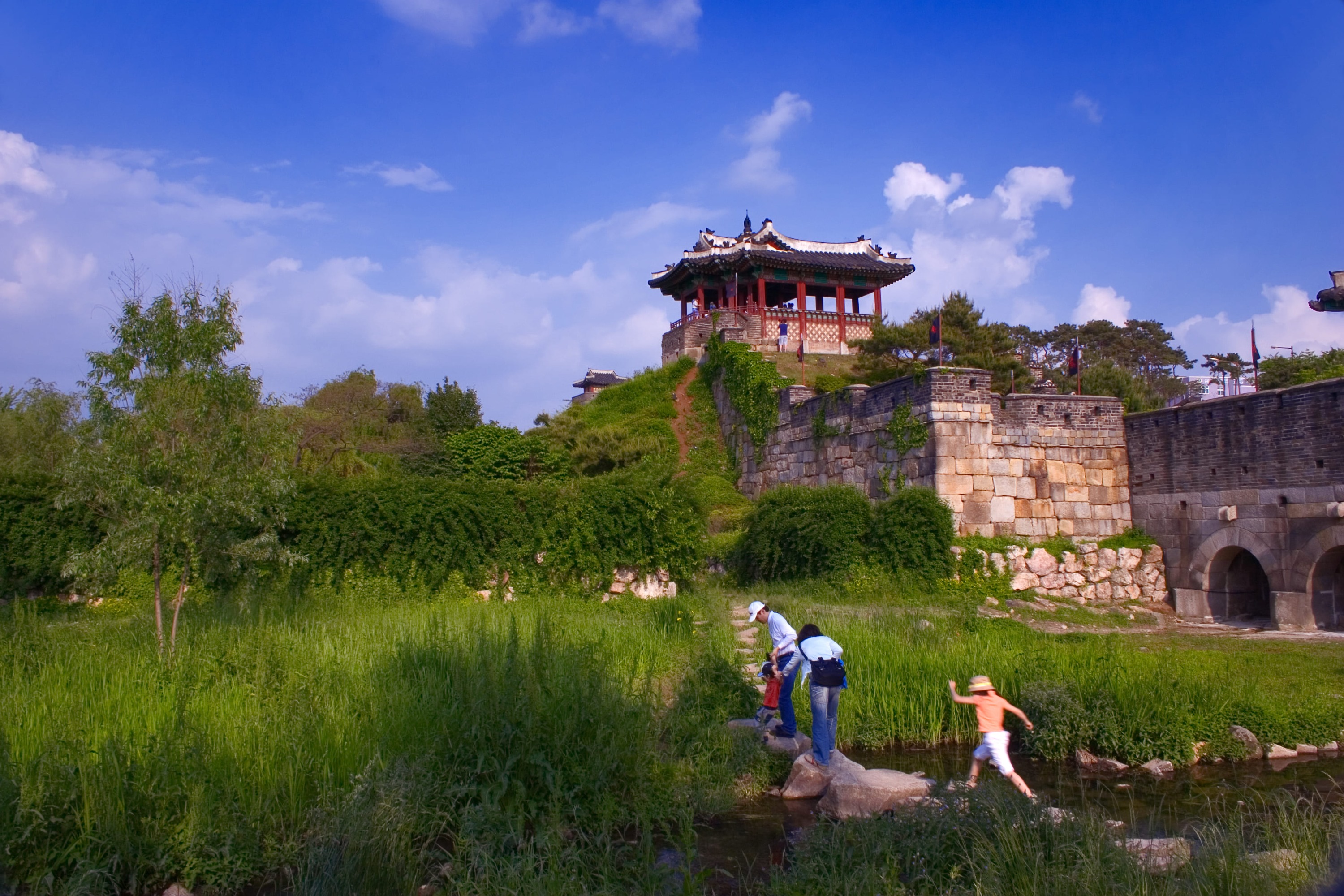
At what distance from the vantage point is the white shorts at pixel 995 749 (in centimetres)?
705

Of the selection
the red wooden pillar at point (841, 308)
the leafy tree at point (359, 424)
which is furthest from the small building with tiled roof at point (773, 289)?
the leafy tree at point (359, 424)

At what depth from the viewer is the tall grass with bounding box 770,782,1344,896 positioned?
4664mm

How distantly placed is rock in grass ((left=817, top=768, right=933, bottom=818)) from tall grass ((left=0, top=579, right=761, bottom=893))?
0.86 metres

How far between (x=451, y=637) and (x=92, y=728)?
363cm

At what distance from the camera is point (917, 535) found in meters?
16.3

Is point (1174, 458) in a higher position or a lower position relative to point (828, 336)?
lower

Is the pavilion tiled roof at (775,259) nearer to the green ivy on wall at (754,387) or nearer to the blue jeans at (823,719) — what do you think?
the green ivy on wall at (754,387)

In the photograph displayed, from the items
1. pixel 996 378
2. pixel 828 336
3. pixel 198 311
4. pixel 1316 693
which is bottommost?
pixel 1316 693

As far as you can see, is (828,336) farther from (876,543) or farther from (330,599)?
(330,599)

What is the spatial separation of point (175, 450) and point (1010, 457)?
13752mm

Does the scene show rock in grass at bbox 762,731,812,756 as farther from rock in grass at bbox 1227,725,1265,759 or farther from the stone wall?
the stone wall

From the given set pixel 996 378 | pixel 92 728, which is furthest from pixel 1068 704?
pixel 996 378

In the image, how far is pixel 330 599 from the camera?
43.7ft

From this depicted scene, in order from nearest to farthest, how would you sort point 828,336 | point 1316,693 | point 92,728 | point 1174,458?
point 92,728 → point 1316,693 → point 1174,458 → point 828,336
